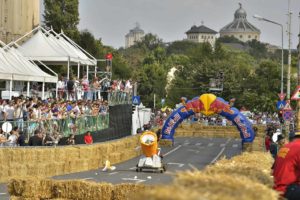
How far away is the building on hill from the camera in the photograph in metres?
58.7

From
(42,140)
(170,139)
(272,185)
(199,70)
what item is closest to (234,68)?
(199,70)

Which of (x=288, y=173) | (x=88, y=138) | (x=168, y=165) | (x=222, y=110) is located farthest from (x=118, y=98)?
(x=288, y=173)

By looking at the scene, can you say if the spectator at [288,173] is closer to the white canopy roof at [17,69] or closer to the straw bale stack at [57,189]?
the straw bale stack at [57,189]

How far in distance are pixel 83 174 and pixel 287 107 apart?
36.8 ft

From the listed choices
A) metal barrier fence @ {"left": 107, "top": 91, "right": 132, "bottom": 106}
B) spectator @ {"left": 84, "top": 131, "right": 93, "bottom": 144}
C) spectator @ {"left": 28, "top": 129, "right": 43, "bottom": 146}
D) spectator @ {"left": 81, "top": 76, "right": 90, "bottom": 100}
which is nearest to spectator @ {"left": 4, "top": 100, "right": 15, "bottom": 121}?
spectator @ {"left": 28, "top": 129, "right": 43, "bottom": 146}

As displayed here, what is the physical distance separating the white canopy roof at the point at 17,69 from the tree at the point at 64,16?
31.8 metres

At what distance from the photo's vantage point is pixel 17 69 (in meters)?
41.6

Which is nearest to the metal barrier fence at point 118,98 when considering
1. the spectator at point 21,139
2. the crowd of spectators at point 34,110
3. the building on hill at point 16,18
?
the crowd of spectators at point 34,110

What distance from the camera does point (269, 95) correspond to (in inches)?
4466

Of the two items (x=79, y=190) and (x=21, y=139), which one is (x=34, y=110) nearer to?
(x=21, y=139)

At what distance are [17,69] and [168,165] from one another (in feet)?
31.0

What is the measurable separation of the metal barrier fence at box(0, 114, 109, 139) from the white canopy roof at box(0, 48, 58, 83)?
4017mm

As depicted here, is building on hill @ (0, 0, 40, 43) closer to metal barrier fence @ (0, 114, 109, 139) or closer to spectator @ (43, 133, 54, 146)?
metal barrier fence @ (0, 114, 109, 139)

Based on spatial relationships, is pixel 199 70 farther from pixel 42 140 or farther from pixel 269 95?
pixel 42 140
